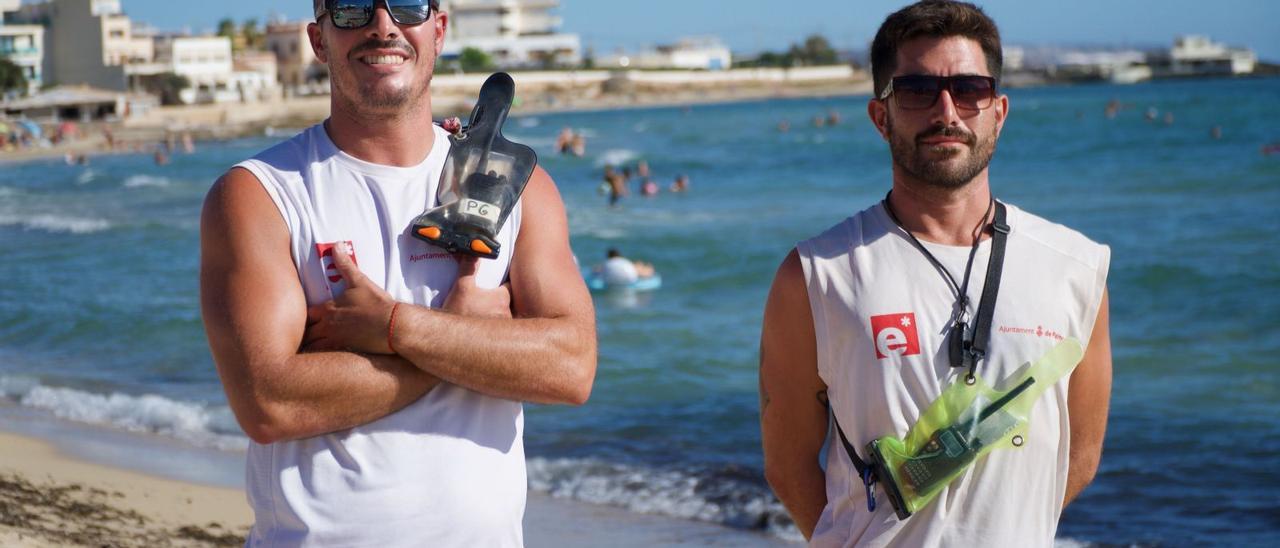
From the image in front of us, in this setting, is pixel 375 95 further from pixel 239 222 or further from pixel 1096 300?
pixel 1096 300

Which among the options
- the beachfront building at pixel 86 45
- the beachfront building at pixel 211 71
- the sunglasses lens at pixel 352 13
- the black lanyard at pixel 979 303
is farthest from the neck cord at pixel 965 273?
the beachfront building at pixel 86 45

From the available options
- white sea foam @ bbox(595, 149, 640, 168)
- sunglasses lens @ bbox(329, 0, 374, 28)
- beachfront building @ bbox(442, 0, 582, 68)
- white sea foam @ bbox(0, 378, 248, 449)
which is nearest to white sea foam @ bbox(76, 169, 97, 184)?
white sea foam @ bbox(595, 149, 640, 168)

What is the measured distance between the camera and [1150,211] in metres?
28.9

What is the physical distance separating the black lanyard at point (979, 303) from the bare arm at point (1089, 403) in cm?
23

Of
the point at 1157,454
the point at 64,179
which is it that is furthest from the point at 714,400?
the point at 64,179

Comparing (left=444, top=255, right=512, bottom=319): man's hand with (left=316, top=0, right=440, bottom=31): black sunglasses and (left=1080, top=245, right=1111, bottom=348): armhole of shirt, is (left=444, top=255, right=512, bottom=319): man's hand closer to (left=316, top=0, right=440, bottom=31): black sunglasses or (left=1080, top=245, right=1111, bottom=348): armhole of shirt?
(left=316, top=0, right=440, bottom=31): black sunglasses

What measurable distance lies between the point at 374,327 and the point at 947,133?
116 centimetres

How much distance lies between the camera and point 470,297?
9.02 feet

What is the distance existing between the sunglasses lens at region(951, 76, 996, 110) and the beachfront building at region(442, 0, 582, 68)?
528 feet

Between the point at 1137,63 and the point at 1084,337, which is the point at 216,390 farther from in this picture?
the point at 1137,63

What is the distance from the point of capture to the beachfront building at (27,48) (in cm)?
9650

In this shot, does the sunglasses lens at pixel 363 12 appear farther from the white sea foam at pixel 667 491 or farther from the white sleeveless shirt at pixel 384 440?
the white sea foam at pixel 667 491

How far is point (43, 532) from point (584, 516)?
286 cm

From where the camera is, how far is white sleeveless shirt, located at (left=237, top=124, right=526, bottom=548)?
A: 8.54 feet
